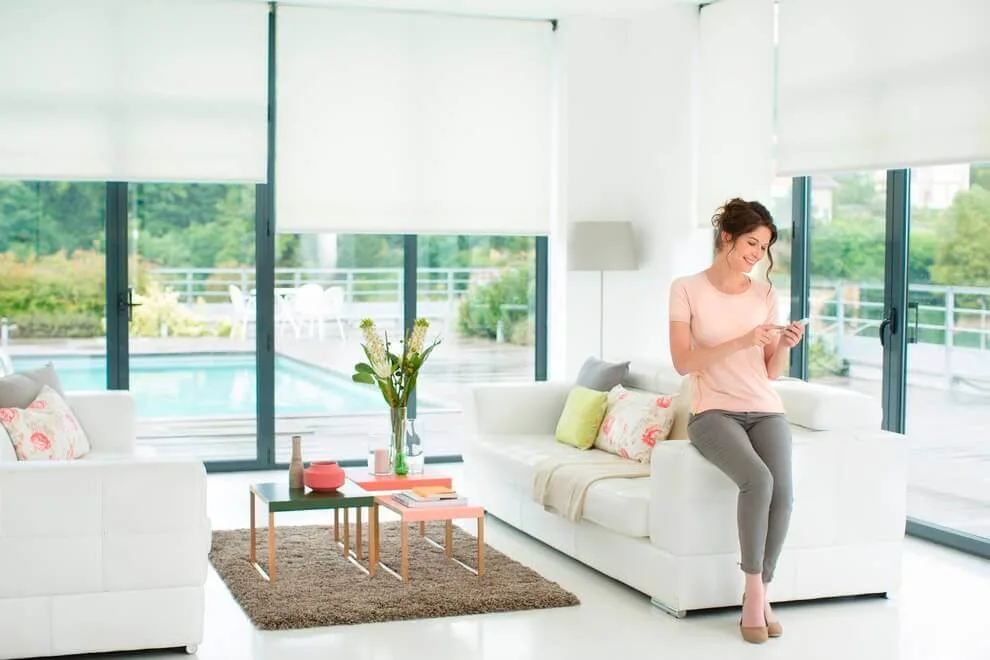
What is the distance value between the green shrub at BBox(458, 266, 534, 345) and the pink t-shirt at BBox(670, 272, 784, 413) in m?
3.85

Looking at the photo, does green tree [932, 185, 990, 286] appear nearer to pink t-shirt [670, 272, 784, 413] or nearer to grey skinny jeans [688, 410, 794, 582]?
pink t-shirt [670, 272, 784, 413]

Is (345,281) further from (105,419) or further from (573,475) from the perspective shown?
(573,475)

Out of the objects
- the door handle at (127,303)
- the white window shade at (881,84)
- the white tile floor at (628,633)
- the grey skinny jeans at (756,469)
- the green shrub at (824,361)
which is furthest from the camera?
the door handle at (127,303)

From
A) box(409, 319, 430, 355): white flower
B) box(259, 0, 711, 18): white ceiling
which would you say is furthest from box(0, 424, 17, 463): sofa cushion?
box(259, 0, 711, 18): white ceiling

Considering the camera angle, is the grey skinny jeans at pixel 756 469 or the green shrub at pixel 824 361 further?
the green shrub at pixel 824 361

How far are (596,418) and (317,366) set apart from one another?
2.60m

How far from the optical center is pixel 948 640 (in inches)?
189

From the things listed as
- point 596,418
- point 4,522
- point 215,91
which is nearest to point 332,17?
point 215,91

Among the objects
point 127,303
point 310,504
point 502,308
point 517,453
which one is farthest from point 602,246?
point 310,504

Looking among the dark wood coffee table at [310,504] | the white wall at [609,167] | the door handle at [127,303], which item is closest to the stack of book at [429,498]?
the dark wood coffee table at [310,504]

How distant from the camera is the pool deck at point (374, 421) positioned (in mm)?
6469

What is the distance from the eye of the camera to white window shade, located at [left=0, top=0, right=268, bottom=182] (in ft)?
25.2

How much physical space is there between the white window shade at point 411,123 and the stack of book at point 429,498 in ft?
9.97

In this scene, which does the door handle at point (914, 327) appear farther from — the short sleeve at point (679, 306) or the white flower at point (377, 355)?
the white flower at point (377, 355)
